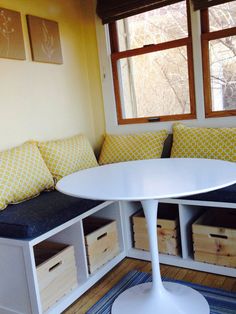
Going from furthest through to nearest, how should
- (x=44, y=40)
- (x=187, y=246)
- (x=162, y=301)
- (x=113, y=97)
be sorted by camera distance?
(x=113, y=97) < (x=44, y=40) < (x=187, y=246) < (x=162, y=301)

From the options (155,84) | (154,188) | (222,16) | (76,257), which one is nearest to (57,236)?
(76,257)

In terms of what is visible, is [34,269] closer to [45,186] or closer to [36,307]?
[36,307]

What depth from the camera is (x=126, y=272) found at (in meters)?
2.29

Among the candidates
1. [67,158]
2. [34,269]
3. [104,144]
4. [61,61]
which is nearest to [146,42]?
[61,61]

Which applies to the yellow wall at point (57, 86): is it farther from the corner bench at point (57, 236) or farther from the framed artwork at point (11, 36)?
the corner bench at point (57, 236)

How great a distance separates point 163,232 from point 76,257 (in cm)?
65

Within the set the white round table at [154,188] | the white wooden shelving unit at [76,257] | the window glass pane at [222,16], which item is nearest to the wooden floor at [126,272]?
the white wooden shelving unit at [76,257]

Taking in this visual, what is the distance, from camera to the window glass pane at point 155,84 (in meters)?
2.79

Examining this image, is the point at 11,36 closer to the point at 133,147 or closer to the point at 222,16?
the point at 133,147

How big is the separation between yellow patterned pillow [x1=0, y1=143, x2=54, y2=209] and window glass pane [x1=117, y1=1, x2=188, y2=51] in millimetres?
1352

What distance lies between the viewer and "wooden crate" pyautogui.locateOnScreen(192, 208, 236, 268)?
208cm

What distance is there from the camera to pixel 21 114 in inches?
99.0

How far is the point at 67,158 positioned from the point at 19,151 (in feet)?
1.34

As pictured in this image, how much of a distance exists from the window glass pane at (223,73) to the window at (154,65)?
178 mm
